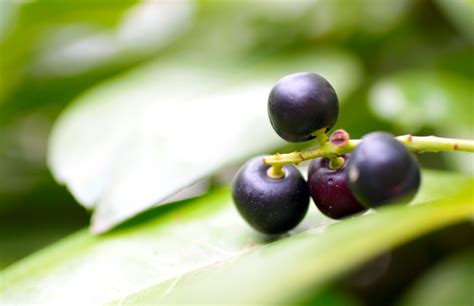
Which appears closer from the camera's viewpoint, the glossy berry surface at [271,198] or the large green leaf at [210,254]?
the large green leaf at [210,254]

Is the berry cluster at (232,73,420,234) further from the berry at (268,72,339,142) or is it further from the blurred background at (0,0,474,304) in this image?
the blurred background at (0,0,474,304)

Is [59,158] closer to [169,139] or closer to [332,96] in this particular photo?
[169,139]

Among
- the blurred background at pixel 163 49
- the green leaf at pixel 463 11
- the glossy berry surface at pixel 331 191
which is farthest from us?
the blurred background at pixel 163 49

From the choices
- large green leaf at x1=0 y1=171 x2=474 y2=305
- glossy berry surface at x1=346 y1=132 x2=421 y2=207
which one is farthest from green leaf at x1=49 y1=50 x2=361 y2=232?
glossy berry surface at x1=346 y1=132 x2=421 y2=207

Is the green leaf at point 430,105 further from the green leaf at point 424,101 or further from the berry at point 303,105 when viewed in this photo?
the berry at point 303,105

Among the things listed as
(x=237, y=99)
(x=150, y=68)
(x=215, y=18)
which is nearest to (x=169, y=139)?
(x=237, y=99)

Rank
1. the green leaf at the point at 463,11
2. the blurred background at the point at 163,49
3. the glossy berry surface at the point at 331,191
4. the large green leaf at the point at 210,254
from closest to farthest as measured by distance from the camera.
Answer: the large green leaf at the point at 210,254, the glossy berry surface at the point at 331,191, the green leaf at the point at 463,11, the blurred background at the point at 163,49

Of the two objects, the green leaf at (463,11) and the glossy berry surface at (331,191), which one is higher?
the green leaf at (463,11)

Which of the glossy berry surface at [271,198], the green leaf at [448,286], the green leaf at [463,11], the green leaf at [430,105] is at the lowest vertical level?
the green leaf at [448,286]

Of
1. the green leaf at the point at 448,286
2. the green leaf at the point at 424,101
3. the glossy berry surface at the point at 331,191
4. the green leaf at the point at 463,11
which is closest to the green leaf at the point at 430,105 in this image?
the green leaf at the point at 424,101
